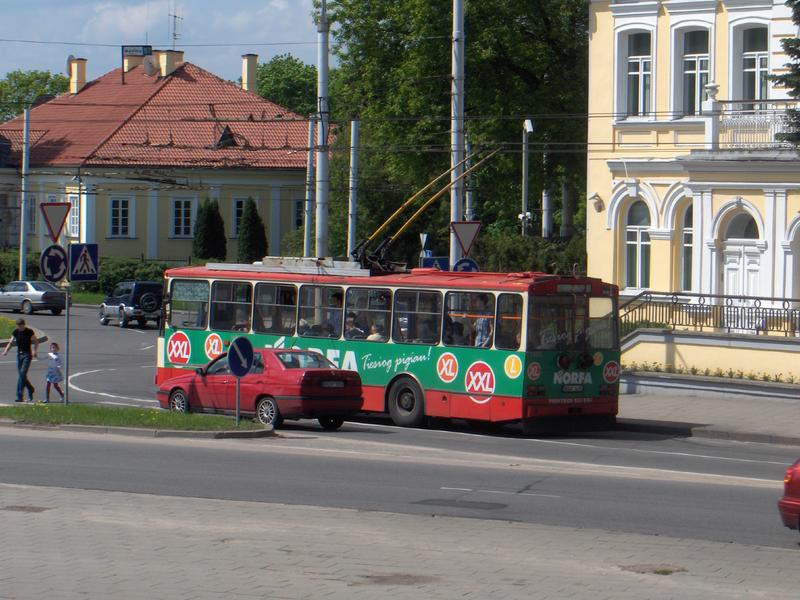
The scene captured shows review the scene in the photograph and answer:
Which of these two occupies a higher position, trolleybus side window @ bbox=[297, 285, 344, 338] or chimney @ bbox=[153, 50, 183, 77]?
chimney @ bbox=[153, 50, 183, 77]

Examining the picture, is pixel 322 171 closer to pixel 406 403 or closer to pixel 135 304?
pixel 406 403

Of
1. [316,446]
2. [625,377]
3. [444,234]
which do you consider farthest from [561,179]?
[316,446]

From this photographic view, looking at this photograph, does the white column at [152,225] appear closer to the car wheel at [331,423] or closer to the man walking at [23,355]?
the man walking at [23,355]

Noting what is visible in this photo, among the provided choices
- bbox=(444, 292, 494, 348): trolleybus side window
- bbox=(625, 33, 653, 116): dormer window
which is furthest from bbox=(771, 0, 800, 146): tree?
bbox=(625, 33, 653, 116): dormer window

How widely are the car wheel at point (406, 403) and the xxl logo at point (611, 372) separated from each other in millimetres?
3350

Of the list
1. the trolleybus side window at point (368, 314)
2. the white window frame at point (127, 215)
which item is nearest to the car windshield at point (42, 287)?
the white window frame at point (127, 215)

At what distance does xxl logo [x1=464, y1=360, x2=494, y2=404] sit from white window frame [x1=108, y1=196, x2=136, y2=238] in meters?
50.2

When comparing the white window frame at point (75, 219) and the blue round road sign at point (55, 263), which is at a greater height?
the white window frame at point (75, 219)

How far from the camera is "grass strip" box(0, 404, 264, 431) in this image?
22.2 m

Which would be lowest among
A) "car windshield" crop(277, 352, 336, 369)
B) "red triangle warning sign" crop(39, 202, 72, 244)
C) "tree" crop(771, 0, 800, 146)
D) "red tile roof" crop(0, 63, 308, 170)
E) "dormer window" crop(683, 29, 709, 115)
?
"car windshield" crop(277, 352, 336, 369)

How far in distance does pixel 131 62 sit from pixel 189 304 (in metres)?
55.6

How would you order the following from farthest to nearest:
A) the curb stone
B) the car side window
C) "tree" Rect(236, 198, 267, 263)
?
"tree" Rect(236, 198, 267, 263)
the car side window
the curb stone

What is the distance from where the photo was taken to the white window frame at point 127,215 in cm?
7194

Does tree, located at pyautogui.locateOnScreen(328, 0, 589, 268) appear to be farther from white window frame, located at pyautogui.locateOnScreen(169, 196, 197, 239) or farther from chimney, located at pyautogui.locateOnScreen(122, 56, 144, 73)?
chimney, located at pyautogui.locateOnScreen(122, 56, 144, 73)
